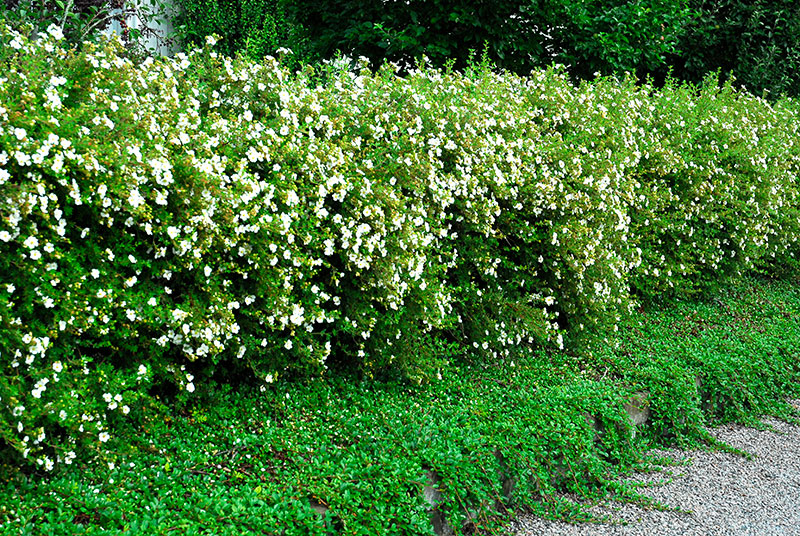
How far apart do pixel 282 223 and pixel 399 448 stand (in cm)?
109

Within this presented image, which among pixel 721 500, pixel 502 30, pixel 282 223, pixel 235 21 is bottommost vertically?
pixel 721 500

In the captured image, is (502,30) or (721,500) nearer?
(721,500)

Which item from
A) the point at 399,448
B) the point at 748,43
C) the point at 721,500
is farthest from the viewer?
the point at 748,43

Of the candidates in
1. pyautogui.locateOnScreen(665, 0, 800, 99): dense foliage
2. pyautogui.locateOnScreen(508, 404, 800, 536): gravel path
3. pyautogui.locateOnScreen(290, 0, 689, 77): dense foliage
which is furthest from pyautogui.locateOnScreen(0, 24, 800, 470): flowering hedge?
pyautogui.locateOnScreen(665, 0, 800, 99): dense foliage

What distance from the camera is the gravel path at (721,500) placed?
364cm

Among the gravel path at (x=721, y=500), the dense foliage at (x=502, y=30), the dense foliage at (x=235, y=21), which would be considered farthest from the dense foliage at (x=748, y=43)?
the gravel path at (x=721, y=500)

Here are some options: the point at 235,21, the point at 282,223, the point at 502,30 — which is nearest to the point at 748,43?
the point at 502,30

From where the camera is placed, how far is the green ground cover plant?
110 inches

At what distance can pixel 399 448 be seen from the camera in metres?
3.43

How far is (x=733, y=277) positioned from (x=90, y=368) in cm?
590

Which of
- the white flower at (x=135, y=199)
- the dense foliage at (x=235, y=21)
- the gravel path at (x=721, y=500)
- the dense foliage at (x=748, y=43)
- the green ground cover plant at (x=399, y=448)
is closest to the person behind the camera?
the green ground cover plant at (x=399, y=448)

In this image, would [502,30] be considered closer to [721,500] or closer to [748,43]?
[748,43]

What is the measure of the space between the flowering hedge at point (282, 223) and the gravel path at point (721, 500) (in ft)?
3.41

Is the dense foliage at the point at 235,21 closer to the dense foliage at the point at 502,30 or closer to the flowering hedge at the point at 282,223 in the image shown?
the dense foliage at the point at 502,30
